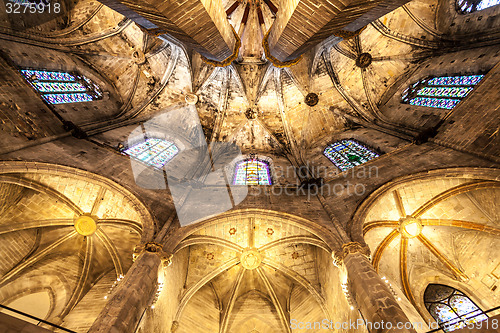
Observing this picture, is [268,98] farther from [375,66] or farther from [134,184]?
[134,184]

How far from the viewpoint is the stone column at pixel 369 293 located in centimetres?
471

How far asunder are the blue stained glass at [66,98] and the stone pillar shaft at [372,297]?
11.1m

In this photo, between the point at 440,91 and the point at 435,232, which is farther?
the point at 440,91

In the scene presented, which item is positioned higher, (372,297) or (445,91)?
(445,91)

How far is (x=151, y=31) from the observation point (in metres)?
7.91

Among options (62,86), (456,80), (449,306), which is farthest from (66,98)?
(456,80)

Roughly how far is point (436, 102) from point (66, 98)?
14940 mm

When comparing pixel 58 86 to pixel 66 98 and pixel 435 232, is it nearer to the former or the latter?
pixel 66 98

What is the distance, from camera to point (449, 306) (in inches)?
323

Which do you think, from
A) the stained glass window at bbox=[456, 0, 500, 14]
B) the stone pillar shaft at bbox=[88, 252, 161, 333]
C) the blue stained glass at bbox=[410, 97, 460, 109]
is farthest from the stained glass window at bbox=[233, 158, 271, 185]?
the stained glass window at bbox=[456, 0, 500, 14]

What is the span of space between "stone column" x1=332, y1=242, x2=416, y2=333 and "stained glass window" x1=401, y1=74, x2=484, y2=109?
7.17 m

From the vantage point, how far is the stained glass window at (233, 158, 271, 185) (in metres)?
12.1

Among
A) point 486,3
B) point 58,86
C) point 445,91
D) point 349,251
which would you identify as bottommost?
point 349,251

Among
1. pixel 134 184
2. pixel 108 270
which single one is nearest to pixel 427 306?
pixel 134 184
